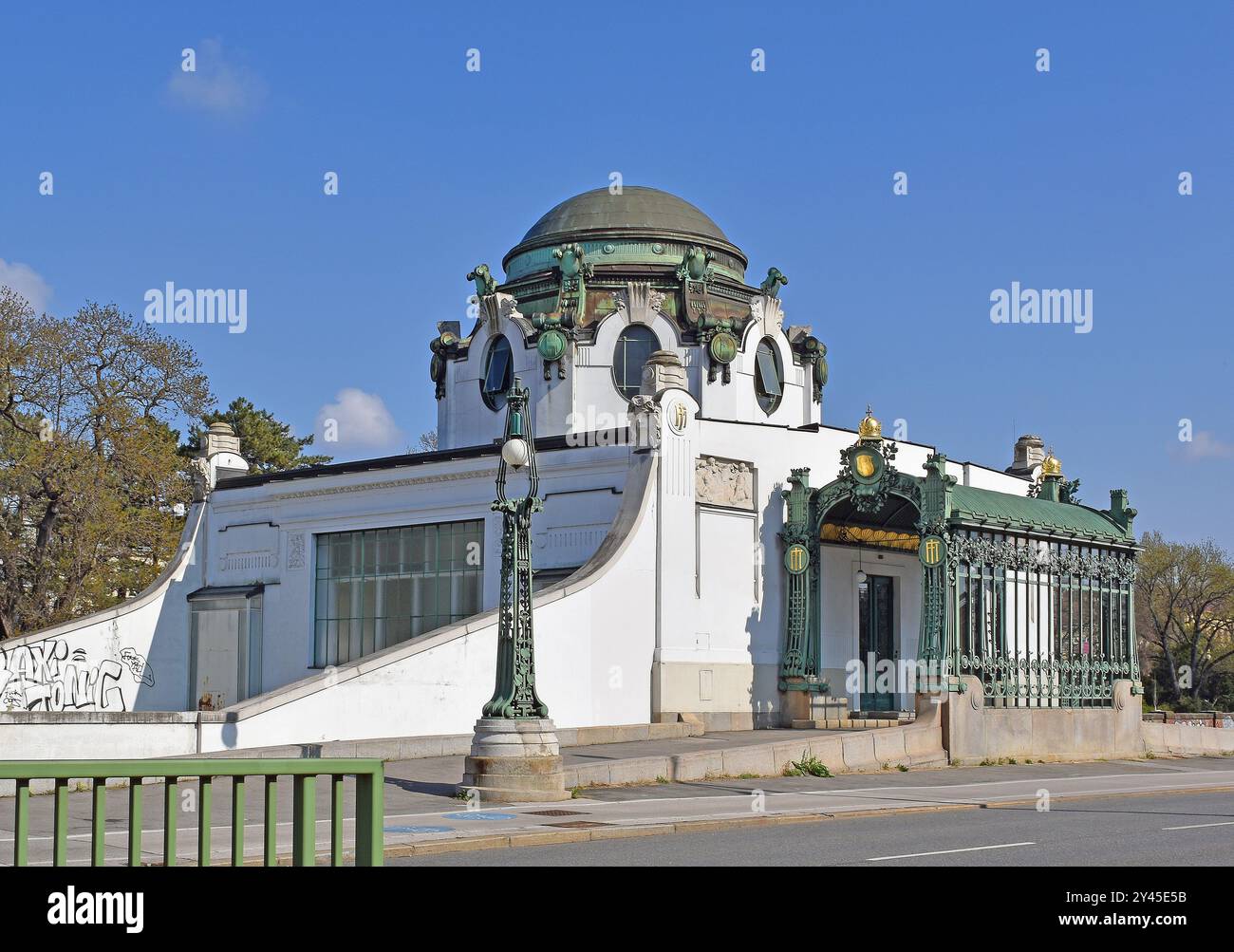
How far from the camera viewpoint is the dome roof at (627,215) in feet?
120

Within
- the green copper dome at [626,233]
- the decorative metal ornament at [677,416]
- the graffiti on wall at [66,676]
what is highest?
the green copper dome at [626,233]

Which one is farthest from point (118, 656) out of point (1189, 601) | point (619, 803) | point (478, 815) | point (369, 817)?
point (1189, 601)

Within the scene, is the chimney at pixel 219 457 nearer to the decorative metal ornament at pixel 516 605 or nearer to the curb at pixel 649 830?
the decorative metal ornament at pixel 516 605

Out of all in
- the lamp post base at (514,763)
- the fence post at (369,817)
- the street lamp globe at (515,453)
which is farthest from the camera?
the street lamp globe at (515,453)

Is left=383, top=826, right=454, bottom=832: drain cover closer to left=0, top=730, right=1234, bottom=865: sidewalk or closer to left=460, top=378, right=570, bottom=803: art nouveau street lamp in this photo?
left=0, top=730, right=1234, bottom=865: sidewalk

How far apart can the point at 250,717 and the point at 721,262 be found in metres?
17.9

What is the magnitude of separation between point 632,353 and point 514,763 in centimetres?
1690

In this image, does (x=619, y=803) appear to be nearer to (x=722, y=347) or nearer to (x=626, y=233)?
(x=722, y=347)

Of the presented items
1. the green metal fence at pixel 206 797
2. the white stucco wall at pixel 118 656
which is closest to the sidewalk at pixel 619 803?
the green metal fence at pixel 206 797

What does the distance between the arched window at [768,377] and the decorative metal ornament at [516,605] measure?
15940 millimetres

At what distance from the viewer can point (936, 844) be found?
15.2 m

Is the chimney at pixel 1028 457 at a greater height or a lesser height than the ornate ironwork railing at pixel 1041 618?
greater

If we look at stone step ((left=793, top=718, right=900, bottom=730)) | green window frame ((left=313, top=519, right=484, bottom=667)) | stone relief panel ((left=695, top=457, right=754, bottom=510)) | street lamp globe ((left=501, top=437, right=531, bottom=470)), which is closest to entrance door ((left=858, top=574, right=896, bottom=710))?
stone step ((left=793, top=718, right=900, bottom=730))
